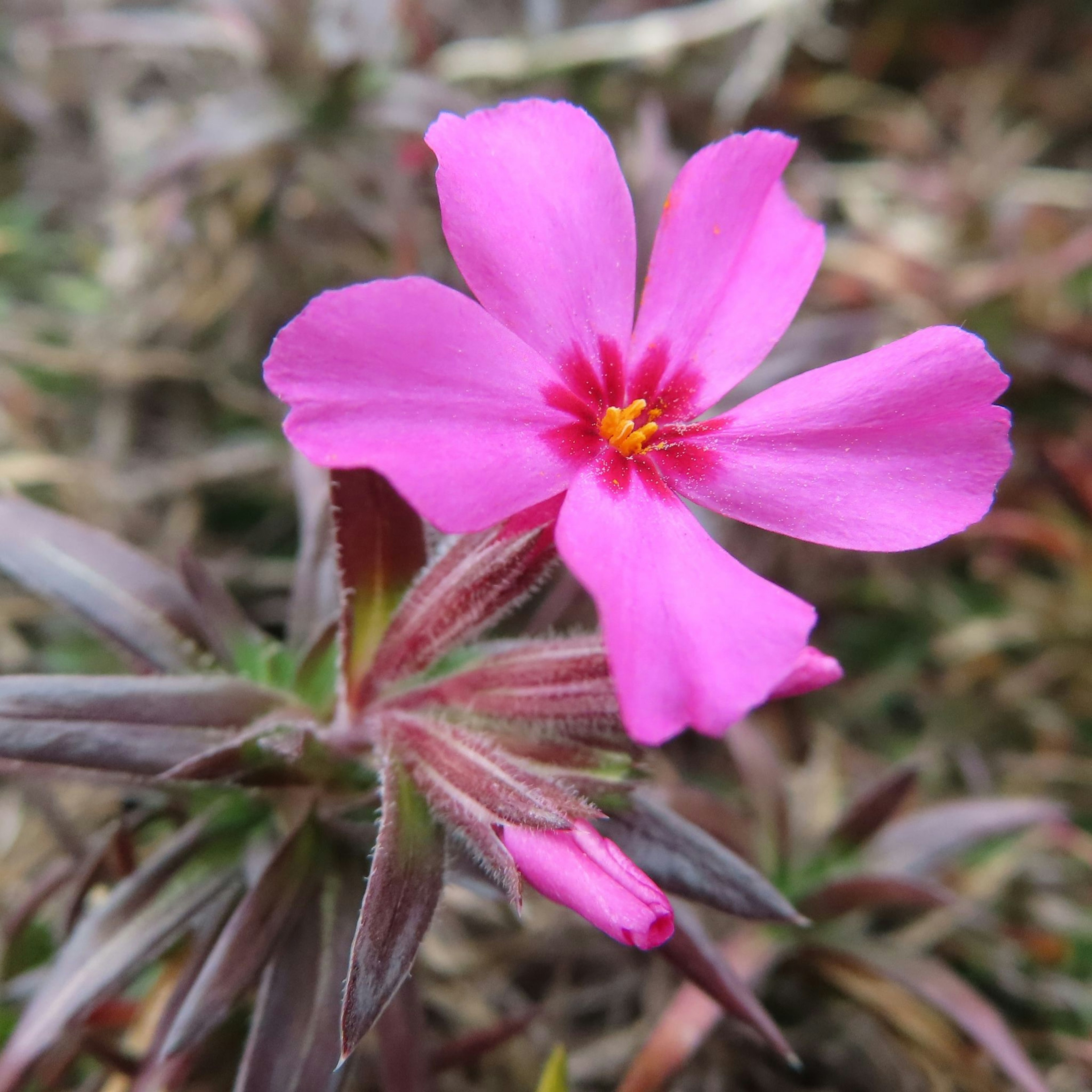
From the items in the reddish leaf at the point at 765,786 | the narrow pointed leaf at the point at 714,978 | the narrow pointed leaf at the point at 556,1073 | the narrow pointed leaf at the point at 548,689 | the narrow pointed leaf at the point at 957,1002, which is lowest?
the narrow pointed leaf at the point at 957,1002

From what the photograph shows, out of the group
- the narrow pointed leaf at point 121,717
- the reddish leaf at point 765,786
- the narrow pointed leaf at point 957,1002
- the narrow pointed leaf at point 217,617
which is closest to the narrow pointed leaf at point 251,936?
the narrow pointed leaf at point 121,717

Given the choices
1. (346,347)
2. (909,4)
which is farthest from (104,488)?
(909,4)

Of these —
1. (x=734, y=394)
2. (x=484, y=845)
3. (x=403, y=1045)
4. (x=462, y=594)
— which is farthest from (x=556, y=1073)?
(x=734, y=394)

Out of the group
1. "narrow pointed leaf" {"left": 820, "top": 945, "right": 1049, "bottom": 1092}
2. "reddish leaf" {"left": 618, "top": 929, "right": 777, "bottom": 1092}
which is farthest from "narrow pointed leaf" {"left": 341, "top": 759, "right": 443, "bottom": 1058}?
"narrow pointed leaf" {"left": 820, "top": 945, "right": 1049, "bottom": 1092}

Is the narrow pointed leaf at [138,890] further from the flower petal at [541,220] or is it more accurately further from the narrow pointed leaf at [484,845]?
the flower petal at [541,220]

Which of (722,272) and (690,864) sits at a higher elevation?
(722,272)

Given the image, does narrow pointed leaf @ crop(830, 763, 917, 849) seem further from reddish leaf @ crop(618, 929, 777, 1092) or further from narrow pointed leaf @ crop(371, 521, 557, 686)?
narrow pointed leaf @ crop(371, 521, 557, 686)

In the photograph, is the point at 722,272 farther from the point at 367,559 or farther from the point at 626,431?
the point at 367,559

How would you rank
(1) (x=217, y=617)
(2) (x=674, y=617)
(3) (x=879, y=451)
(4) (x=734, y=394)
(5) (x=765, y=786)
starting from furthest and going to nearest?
(4) (x=734, y=394) → (5) (x=765, y=786) → (1) (x=217, y=617) → (3) (x=879, y=451) → (2) (x=674, y=617)
